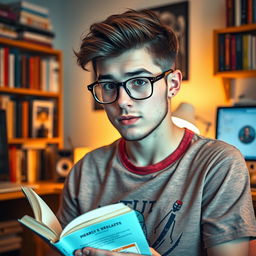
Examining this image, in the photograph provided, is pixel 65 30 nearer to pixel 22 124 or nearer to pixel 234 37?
pixel 22 124

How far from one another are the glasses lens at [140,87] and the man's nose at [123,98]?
1 cm

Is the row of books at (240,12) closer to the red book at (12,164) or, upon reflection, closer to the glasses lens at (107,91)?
the glasses lens at (107,91)

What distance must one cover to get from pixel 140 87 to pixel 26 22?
1.92 meters

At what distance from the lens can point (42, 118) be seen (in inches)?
120

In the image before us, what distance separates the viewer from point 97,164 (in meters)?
1.42

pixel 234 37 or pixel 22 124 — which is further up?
pixel 234 37

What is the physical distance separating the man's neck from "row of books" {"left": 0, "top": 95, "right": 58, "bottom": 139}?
5.66ft

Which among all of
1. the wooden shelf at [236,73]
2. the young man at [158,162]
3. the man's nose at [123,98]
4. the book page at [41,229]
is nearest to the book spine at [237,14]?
the wooden shelf at [236,73]

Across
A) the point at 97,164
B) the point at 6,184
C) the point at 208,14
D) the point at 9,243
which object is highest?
the point at 208,14

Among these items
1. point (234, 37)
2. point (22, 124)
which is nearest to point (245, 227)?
point (234, 37)

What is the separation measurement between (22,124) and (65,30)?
2.76ft

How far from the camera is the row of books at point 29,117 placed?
2873mm

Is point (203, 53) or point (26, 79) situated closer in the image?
point (203, 53)

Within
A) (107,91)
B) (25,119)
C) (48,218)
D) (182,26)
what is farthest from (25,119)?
(48,218)
